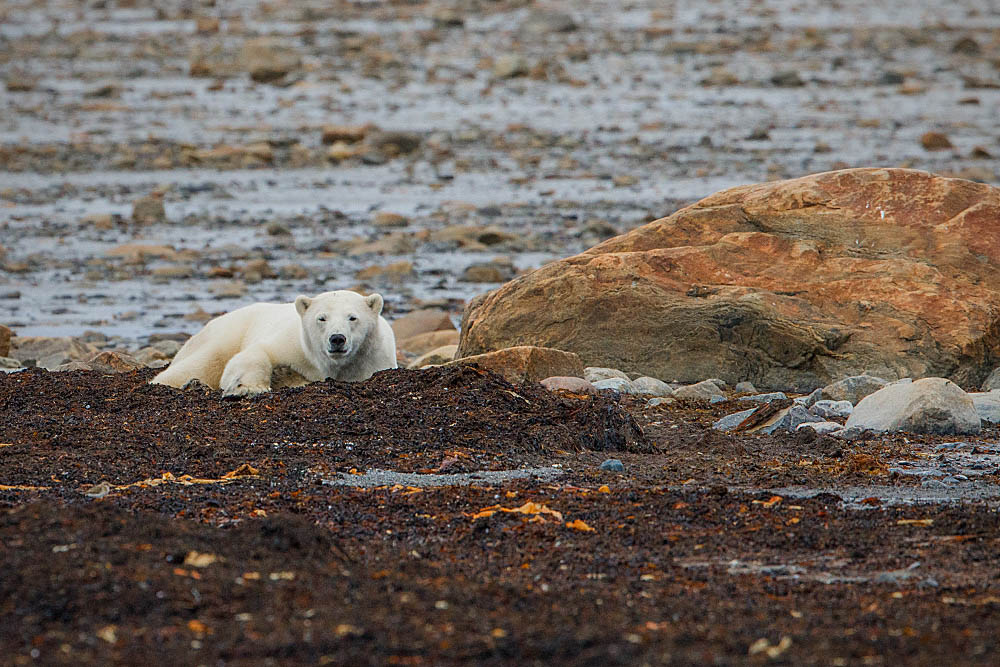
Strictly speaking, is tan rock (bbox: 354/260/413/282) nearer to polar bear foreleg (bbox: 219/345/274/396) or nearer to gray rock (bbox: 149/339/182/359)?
gray rock (bbox: 149/339/182/359)

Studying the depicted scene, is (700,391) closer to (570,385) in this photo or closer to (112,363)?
(570,385)

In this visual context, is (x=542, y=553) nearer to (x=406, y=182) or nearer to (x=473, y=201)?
(x=473, y=201)

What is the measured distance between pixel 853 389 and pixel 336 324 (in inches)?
140

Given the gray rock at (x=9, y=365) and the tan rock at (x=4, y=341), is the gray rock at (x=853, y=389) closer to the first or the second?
the gray rock at (x=9, y=365)

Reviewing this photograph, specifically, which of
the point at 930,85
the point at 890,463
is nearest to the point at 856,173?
the point at 890,463

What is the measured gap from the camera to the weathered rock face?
9.70 meters

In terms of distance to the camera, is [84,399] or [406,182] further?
[406,182]

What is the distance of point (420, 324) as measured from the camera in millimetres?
12680

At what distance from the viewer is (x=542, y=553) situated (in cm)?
527

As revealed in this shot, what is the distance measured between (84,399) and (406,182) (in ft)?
42.7

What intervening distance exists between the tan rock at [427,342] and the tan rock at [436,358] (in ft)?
2.92

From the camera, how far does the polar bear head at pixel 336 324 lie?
8875mm

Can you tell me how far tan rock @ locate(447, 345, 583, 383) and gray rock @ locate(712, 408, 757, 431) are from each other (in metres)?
1.38

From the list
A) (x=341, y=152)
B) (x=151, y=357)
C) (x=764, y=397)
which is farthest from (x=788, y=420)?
(x=341, y=152)
